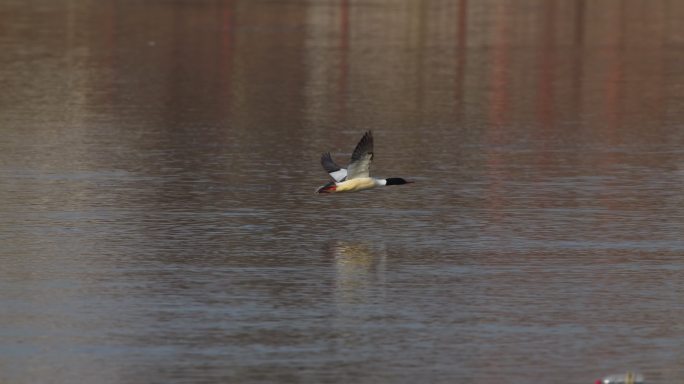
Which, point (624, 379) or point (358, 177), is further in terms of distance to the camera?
point (358, 177)

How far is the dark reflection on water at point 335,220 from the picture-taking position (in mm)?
13281

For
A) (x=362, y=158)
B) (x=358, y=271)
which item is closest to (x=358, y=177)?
(x=362, y=158)

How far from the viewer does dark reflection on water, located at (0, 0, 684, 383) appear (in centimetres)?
1328

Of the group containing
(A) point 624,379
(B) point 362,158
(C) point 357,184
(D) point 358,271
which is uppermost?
(B) point 362,158

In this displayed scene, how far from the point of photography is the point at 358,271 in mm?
16219

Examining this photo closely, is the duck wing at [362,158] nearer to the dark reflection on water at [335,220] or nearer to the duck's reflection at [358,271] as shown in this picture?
the dark reflection on water at [335,220]

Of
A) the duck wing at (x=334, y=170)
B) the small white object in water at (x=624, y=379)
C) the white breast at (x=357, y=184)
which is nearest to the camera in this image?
the small white object in water at (x=624, y=379)

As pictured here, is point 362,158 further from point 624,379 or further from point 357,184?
point 624,379

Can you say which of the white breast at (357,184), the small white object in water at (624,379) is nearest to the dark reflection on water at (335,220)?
the white breast at (357,184)

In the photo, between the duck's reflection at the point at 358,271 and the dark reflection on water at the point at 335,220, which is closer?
the dark reflection on water at the point at 335,220

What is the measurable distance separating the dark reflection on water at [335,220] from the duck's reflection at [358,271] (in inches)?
1.9

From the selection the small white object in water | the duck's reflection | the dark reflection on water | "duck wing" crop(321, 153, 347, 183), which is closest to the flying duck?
"duck wing" crop(321, 153, 347, 183)

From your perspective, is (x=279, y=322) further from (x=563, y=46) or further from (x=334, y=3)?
(x=334, y=3)

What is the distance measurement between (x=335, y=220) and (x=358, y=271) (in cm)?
277
